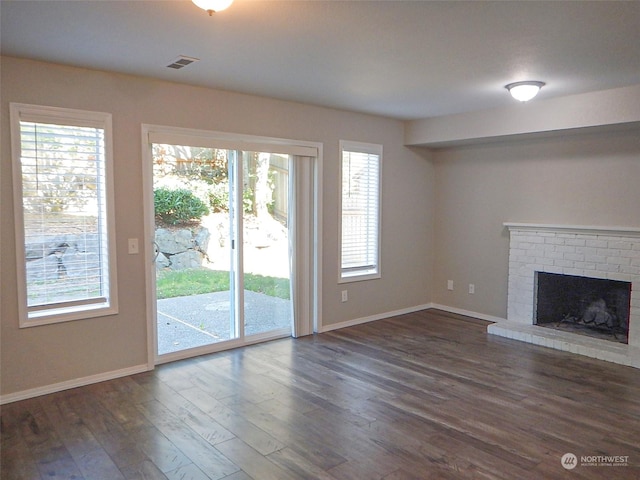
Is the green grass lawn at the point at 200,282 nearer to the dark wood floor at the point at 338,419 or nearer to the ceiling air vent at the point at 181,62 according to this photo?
the dark wood floor at the point at 338,419

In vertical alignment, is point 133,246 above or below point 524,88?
below

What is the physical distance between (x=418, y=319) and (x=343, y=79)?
3270 millimetres

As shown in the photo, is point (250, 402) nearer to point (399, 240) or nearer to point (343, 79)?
point (343, 79)

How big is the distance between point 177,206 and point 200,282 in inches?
29.9

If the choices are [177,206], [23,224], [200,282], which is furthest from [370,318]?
[23,224]

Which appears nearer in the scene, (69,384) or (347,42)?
(347,42)

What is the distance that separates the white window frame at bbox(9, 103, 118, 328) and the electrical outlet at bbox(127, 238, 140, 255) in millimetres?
127

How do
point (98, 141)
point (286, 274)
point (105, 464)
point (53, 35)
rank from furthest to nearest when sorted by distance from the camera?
point (286, 274), point (98, 141), point (53, 35), point (105, 464)

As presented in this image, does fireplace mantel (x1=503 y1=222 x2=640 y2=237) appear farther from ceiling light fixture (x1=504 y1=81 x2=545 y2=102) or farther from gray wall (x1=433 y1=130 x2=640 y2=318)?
ceiling light fixture (x1=504 y1=81 x2=545 y2=102)

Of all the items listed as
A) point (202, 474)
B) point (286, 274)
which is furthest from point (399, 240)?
point (202, 474)

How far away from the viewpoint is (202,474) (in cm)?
252

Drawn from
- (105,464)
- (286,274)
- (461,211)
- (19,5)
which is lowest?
(105,464)

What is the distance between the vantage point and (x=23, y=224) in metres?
3.39

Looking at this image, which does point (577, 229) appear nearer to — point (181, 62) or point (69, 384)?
point (181, 62)
